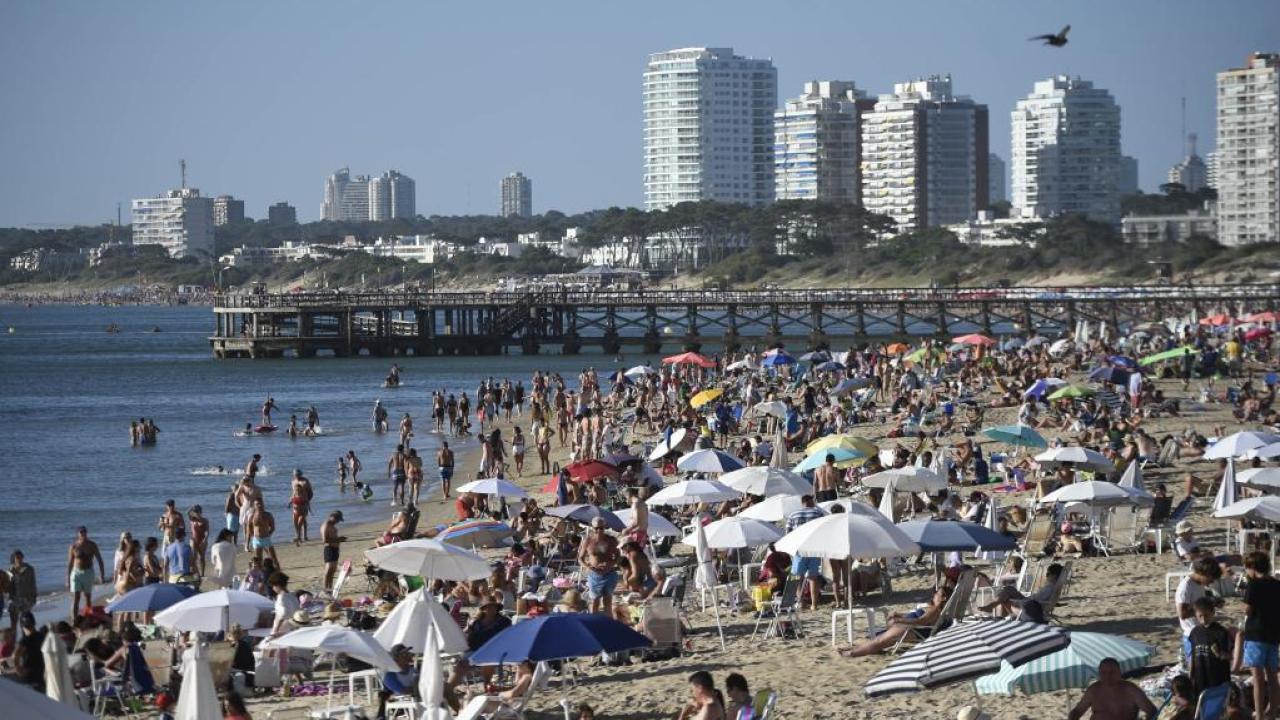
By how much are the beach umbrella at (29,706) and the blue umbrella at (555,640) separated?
15.2ft

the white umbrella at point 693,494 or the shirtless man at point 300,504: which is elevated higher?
the white umbrella at point 693,494

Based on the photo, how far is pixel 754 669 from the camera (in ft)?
40.8

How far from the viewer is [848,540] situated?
41.3 feet

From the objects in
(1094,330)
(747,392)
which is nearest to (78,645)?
(747,392)

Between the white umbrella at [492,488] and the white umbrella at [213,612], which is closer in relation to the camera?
the white umbrella at [213,612]

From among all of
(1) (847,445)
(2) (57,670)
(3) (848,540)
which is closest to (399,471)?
(1) (847,445)

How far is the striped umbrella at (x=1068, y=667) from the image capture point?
9.66 m

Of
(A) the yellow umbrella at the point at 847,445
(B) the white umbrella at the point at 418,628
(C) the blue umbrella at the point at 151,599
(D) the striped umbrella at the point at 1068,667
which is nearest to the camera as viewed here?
(D) the striped umbrella at the point at 1068,667

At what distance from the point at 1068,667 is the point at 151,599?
7.29 meters

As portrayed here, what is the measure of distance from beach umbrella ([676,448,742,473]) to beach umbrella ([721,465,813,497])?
6.22 ft

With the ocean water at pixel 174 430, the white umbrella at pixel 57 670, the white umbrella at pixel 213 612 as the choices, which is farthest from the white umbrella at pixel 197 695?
the ocean water at pixel 174 430

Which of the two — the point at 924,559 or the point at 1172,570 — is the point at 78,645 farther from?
the point at 1172,570

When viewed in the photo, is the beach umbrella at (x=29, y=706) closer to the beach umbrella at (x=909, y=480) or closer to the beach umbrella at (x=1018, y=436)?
the beach umbrella at (x=909, y=480)

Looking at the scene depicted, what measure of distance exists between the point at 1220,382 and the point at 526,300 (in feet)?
125
